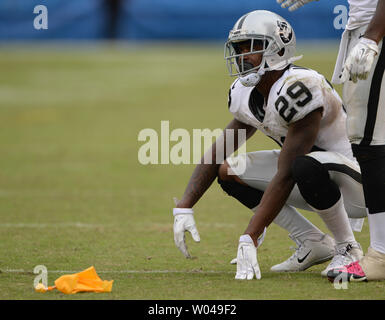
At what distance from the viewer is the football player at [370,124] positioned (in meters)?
3.39

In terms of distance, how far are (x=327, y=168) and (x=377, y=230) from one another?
36 centimetres

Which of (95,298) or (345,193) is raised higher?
(345,193)

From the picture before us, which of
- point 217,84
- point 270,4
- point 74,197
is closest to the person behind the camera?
point 74,197

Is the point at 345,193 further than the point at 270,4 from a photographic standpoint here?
No

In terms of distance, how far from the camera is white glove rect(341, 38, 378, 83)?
10.5 feet

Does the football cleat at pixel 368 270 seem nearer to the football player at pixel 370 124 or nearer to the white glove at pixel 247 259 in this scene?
the football player at pixel 370 124

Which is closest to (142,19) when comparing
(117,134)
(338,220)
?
(117,134)

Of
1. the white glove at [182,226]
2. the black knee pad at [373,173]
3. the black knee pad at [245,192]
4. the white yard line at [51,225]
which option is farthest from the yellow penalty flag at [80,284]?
the white yard line at [51,225]

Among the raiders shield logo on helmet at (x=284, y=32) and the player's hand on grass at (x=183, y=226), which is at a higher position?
the raiders shield logo on helmet at (x=284, y=32)

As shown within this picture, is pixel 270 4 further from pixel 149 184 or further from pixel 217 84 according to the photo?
pixel 149 184

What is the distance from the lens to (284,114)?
3553 millimetres

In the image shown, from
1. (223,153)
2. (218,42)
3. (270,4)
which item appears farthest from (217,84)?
(223,153)

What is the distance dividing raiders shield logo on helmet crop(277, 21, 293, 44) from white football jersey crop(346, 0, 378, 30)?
13.0 inches
